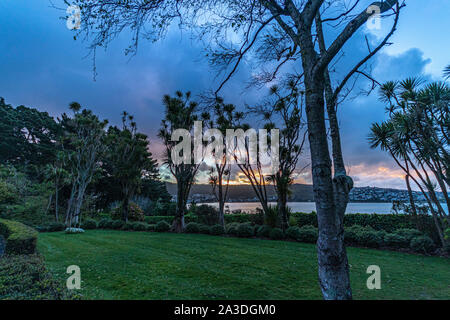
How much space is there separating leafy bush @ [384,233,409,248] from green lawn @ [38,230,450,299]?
0.78 metres

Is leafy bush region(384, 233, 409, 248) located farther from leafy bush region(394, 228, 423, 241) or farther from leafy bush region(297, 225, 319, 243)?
leafy bush region(297, 225, 319, 243)

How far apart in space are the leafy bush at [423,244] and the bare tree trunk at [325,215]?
7.00m

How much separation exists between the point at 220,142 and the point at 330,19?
952 cm

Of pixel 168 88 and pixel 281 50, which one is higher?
pixel 168 88

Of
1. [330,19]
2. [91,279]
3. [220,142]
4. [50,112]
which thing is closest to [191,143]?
[220,142]

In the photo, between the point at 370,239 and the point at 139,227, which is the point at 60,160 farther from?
the point at 370,239

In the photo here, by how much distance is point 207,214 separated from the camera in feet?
48.4

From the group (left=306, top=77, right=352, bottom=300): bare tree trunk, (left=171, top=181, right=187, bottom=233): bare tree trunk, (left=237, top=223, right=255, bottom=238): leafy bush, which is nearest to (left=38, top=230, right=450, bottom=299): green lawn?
(left=306, top=77, right=352, bottom=300): bare tree trunk

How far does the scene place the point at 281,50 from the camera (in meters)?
4.09

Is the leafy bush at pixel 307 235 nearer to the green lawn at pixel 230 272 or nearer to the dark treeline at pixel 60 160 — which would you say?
the green lawn at pixel 230 272

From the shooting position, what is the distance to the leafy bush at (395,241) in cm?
717

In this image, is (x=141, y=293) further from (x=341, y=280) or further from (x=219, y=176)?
(x=219, y=176)

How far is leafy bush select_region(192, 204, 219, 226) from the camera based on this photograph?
14266mm

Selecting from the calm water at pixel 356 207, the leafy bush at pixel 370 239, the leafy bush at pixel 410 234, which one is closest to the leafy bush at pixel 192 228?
the calm water at pixel 356 207
